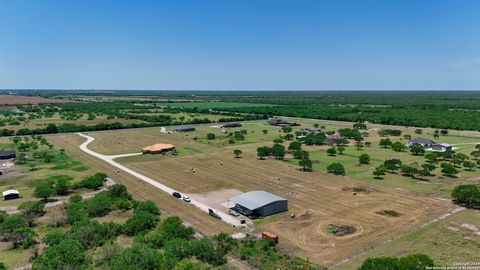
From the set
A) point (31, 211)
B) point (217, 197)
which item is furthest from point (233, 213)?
point (31, 211)

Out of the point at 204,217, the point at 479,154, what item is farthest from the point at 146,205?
the point at 479,154

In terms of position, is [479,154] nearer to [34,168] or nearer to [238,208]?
[238,208]

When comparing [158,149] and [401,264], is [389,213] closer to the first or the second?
[401,264]

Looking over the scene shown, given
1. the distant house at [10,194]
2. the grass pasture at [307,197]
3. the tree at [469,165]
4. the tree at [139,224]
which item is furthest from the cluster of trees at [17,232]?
the tree at [469,165]

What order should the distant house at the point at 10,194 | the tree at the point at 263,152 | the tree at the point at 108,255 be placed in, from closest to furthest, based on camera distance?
the tree at the point at 108,255, the distant house at the point at 10,194, the tree at the point at 263,152

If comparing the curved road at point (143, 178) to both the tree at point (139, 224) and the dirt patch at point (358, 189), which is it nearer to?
the tree at point (139, 224)

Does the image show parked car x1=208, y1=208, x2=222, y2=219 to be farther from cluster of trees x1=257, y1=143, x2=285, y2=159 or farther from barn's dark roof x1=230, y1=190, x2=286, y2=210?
cluster of trees x1=257, y1=143, x2=285, y2=159

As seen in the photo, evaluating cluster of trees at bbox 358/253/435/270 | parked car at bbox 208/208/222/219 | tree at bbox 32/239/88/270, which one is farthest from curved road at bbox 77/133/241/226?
cluster of trees at bbox 358/253/435/270
